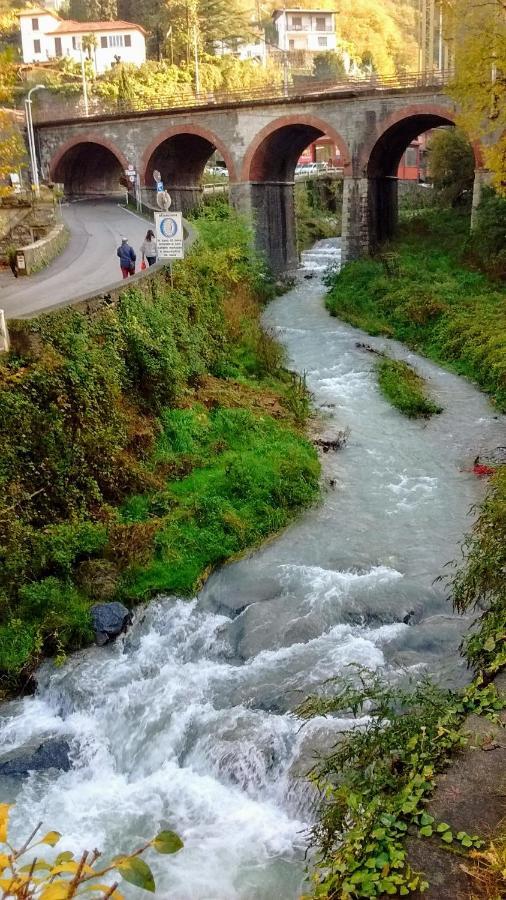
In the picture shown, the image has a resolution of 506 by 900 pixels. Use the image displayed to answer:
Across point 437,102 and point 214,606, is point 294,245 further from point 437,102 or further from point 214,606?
point 214,606

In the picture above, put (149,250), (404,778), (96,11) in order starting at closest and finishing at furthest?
(404,778) → (149,250) → (96,11)

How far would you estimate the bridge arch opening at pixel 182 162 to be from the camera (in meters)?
38.7

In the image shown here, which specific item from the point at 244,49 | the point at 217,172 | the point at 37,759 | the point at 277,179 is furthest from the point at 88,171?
the point at 37,759

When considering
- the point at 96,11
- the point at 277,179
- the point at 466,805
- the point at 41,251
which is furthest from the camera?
the point at 96,11

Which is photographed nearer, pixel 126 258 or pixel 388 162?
pixel 126 258

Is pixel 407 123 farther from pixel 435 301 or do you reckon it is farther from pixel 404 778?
pixel 404 778

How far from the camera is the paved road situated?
17734 mm

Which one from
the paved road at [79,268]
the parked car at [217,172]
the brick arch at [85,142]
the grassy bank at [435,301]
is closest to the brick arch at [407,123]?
the grassy bank at [435,301]

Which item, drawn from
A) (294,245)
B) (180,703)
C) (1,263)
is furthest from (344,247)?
(180,703)

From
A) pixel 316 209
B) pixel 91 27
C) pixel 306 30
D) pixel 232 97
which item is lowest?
pixel 316 209

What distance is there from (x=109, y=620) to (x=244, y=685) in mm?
2300

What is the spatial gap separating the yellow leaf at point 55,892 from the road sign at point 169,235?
52.2ft

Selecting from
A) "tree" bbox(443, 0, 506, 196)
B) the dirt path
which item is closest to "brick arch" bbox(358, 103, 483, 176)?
"tree" bbox(443, 0, 506, 196)

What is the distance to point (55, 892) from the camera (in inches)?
79.4
